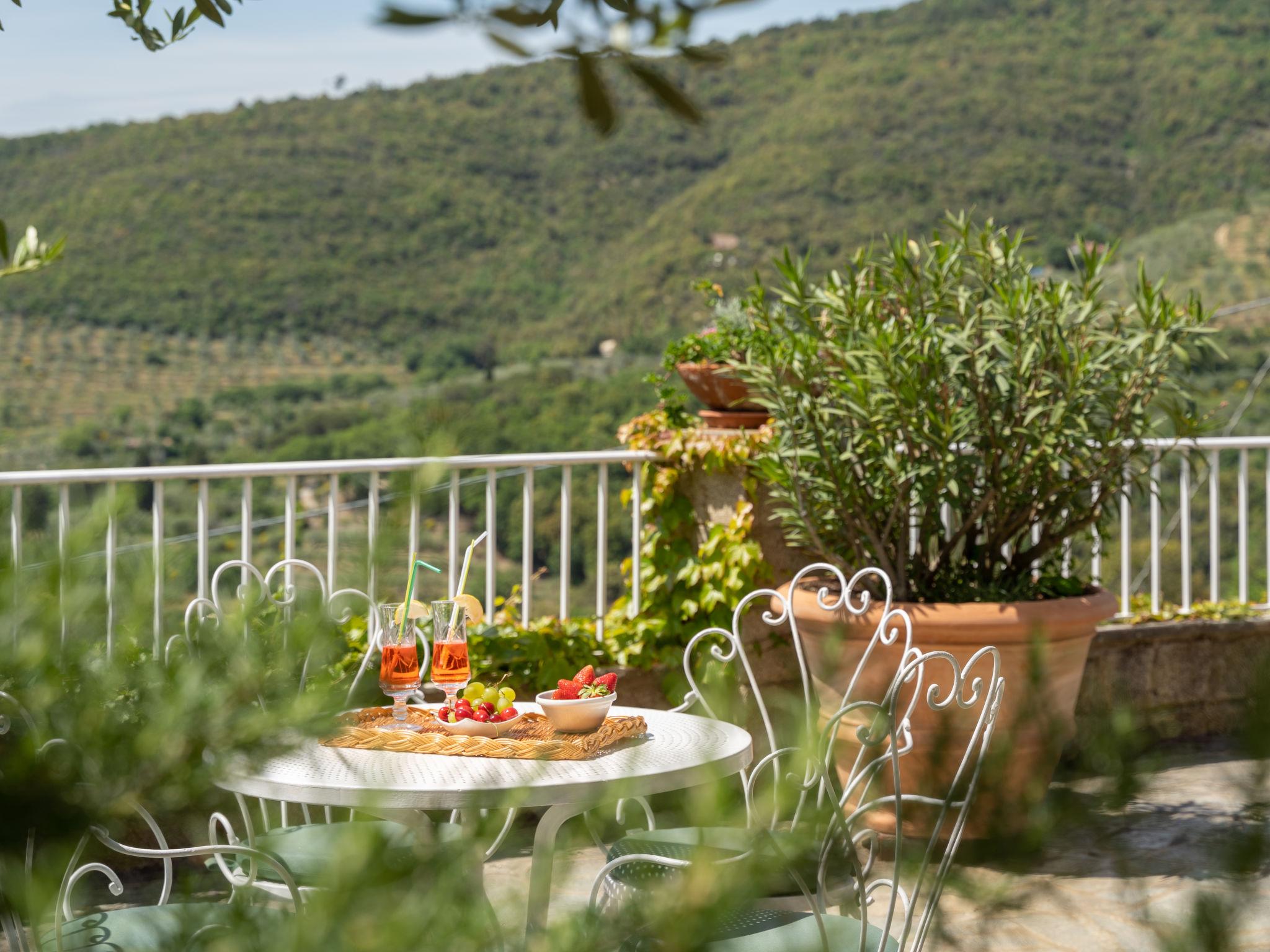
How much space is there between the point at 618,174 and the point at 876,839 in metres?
19.5

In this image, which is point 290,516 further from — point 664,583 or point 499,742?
point 499,742

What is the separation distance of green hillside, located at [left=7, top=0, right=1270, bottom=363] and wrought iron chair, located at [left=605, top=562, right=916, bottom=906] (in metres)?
12.9

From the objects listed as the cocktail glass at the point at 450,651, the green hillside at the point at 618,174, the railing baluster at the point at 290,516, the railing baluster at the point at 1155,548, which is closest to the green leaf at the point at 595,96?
the cocktail glass at the point at 450,651

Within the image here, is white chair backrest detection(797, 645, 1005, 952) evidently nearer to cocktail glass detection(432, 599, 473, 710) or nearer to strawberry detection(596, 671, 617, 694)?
strawberry detection(596, 671, 617, 694)

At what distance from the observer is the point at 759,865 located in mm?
469

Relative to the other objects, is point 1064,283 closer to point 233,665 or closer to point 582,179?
point 233,665

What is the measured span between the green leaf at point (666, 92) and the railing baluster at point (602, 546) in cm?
368

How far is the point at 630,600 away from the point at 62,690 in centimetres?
389

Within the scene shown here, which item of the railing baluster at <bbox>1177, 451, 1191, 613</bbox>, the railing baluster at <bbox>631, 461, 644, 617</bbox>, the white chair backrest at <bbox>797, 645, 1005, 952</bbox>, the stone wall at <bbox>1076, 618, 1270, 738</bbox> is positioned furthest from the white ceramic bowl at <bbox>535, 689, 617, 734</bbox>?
the railing baluster at <bbox>1177, 451, 1191, 613</bbox>

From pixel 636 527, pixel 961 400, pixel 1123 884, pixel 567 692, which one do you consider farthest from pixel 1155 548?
pixel 1123 884

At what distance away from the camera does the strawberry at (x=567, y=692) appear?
2416mm

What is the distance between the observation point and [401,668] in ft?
8.18

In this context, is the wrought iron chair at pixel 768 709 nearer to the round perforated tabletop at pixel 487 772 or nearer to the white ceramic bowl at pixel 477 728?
the round perforated tabletop at pixel 487 772

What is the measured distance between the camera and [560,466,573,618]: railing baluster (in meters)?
4.20
